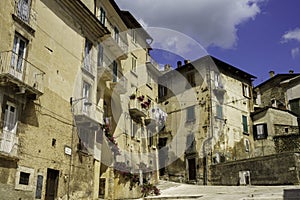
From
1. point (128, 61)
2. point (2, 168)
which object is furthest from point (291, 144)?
point (2, 168)

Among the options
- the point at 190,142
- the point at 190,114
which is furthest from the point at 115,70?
the point at 190,142

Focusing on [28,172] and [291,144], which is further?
[291,144]

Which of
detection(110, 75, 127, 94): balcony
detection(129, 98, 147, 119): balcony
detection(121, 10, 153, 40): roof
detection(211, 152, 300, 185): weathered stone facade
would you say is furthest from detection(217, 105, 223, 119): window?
detection(110, 75, 127, 94): balcony

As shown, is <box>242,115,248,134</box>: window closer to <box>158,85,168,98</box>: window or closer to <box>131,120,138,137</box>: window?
<box>158,85,168,98</box>: window

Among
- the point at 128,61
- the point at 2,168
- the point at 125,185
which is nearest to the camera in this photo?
the point at 2,168

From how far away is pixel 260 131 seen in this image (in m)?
35.2

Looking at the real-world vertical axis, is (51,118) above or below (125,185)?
above

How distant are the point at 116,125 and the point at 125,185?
4413 millimetres

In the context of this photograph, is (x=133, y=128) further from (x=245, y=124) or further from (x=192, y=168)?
(x=245, y=124)

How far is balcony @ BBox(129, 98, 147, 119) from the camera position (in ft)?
88.1

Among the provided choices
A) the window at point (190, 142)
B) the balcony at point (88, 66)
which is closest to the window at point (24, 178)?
the balcony at point (88, 66)

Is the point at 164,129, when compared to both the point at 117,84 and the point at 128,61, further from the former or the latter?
the point at 117,84

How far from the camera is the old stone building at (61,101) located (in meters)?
13.7

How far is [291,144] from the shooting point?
104 ft
